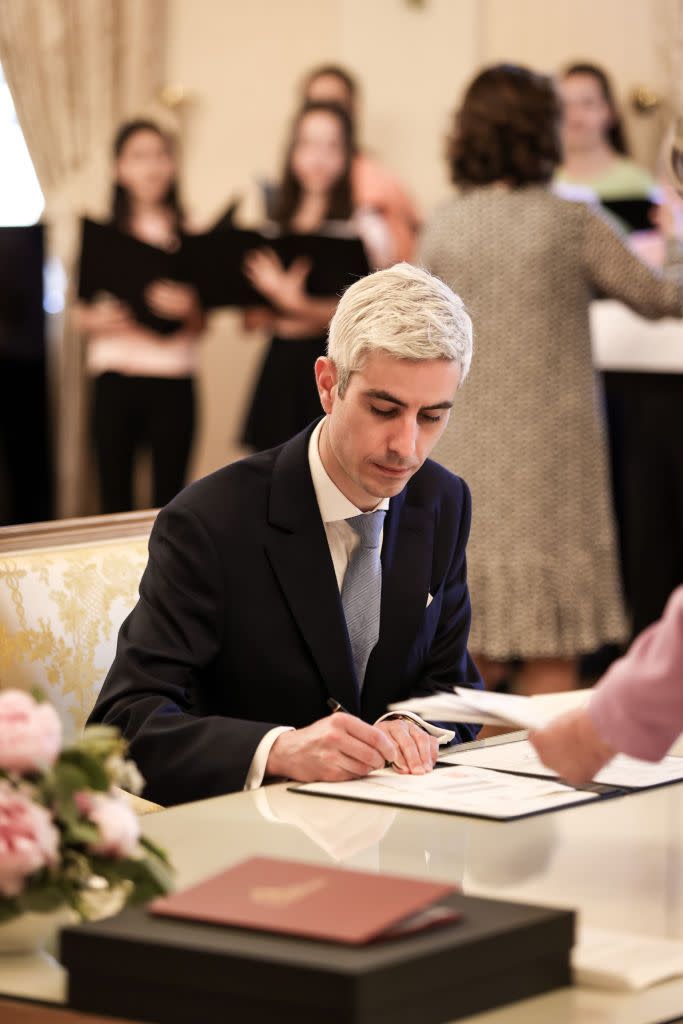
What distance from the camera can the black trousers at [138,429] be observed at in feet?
21.9

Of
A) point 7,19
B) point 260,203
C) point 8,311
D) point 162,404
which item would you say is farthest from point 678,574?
point 7,19

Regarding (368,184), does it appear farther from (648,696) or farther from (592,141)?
(648,696)

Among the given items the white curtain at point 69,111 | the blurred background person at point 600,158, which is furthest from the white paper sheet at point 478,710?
the white curtain at point 69,111

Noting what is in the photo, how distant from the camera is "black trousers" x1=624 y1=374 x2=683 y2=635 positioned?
17.1ft

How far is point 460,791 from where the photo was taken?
210cm

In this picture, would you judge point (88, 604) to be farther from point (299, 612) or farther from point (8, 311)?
point (8, 311)

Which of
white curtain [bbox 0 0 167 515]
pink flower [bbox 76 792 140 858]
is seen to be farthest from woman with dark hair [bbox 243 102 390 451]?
pink flower [bbox 76 792 140 858]

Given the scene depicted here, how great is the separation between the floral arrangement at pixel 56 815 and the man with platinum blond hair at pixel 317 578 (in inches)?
31.2

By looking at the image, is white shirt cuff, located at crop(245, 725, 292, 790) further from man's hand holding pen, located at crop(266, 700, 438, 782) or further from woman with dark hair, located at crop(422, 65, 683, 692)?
woman with dark hair, located at crop(422, 65, 683, 692)

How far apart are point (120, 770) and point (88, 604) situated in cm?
130

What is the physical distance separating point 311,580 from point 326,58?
7114mm

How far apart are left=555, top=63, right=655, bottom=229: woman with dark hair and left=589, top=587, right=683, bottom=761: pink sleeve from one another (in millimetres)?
5581

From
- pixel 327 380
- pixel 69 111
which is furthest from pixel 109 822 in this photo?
pixel 69 111

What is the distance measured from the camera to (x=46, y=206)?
8.70 m
